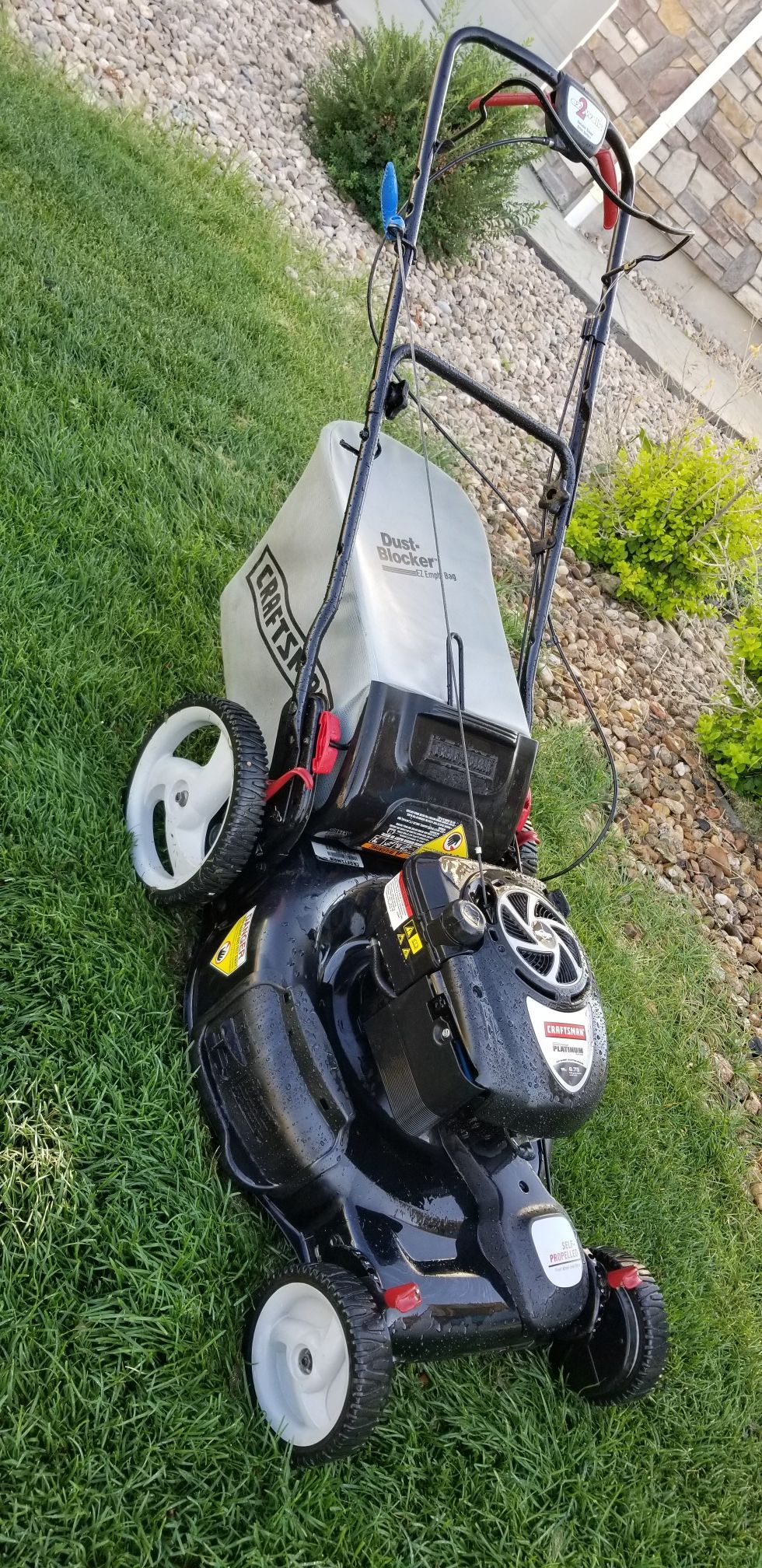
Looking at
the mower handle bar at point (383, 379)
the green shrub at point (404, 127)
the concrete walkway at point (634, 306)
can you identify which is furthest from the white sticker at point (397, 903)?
the concrete walkway at point (634, 306)

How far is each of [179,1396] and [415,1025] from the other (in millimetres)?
704

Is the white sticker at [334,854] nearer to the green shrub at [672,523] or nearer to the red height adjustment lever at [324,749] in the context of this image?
the red height adjustment lever at [324,749]

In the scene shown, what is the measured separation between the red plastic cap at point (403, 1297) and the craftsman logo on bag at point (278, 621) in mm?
1146

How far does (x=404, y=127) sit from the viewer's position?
5.71 meters

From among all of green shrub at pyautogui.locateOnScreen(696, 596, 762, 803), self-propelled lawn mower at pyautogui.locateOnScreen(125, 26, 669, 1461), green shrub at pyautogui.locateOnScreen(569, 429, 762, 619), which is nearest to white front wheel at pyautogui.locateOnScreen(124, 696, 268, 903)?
self-propelled lawn mower at pyautogui.locateOnScreen(125, 26, 669, 1461)

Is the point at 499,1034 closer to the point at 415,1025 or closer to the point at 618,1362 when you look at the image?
the point at 415,1025

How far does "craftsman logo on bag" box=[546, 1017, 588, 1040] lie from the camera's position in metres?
1.78

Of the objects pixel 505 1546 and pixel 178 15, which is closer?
pixel 505 1546

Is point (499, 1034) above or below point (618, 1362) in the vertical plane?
above

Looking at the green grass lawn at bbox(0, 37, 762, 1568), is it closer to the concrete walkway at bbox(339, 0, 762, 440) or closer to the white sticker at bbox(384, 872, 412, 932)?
the white sticker at bbox(384, 872, 412, 932)

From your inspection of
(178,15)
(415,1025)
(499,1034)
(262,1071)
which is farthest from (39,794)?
(178,15)

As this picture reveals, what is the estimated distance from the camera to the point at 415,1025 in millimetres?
1837

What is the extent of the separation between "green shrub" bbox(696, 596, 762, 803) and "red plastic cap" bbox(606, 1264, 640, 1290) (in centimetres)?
271

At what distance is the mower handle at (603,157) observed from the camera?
2355mm
